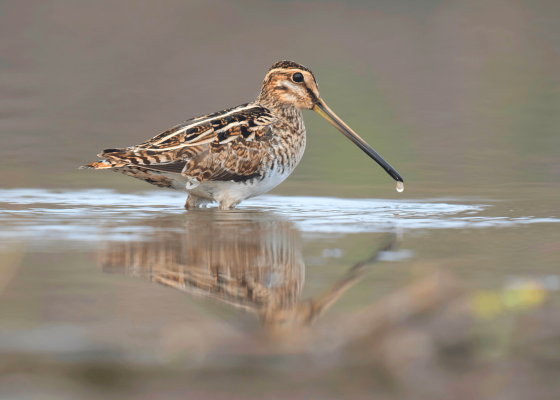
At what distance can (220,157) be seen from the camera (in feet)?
21.3

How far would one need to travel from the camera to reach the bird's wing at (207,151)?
632 centimetres

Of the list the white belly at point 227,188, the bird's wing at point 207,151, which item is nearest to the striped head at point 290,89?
the bird's wing at point 207,151

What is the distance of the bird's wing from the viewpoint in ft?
20.7

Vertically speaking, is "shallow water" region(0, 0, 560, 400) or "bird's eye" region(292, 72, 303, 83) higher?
"bird's eye" region(292, 72, 303, 83)

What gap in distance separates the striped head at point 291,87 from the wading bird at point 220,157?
0.29 metres

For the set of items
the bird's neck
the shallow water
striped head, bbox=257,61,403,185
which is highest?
striped head, bbox=257,61,403,185

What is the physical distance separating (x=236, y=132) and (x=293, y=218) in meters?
1.20

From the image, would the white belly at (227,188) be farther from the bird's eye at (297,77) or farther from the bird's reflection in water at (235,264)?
the bird's eye at (297,77)

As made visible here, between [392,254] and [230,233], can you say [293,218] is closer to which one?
[230,233]

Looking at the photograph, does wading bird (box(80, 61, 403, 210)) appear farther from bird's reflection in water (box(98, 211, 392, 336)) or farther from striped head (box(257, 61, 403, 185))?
bird's reflection in water (box(98, 211, 392, 336))

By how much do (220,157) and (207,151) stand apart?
0.12 meters

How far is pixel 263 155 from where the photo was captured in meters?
6.67

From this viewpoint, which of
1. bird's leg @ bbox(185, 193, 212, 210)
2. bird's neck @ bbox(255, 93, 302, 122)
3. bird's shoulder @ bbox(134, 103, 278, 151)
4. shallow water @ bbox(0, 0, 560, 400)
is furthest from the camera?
bird's neck @ bbox(255, 93, 302, 122)

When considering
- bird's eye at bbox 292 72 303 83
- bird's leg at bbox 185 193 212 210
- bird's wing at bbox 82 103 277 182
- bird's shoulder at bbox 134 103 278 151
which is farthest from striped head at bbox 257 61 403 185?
bird's leg at bbox 185 193 212 210
